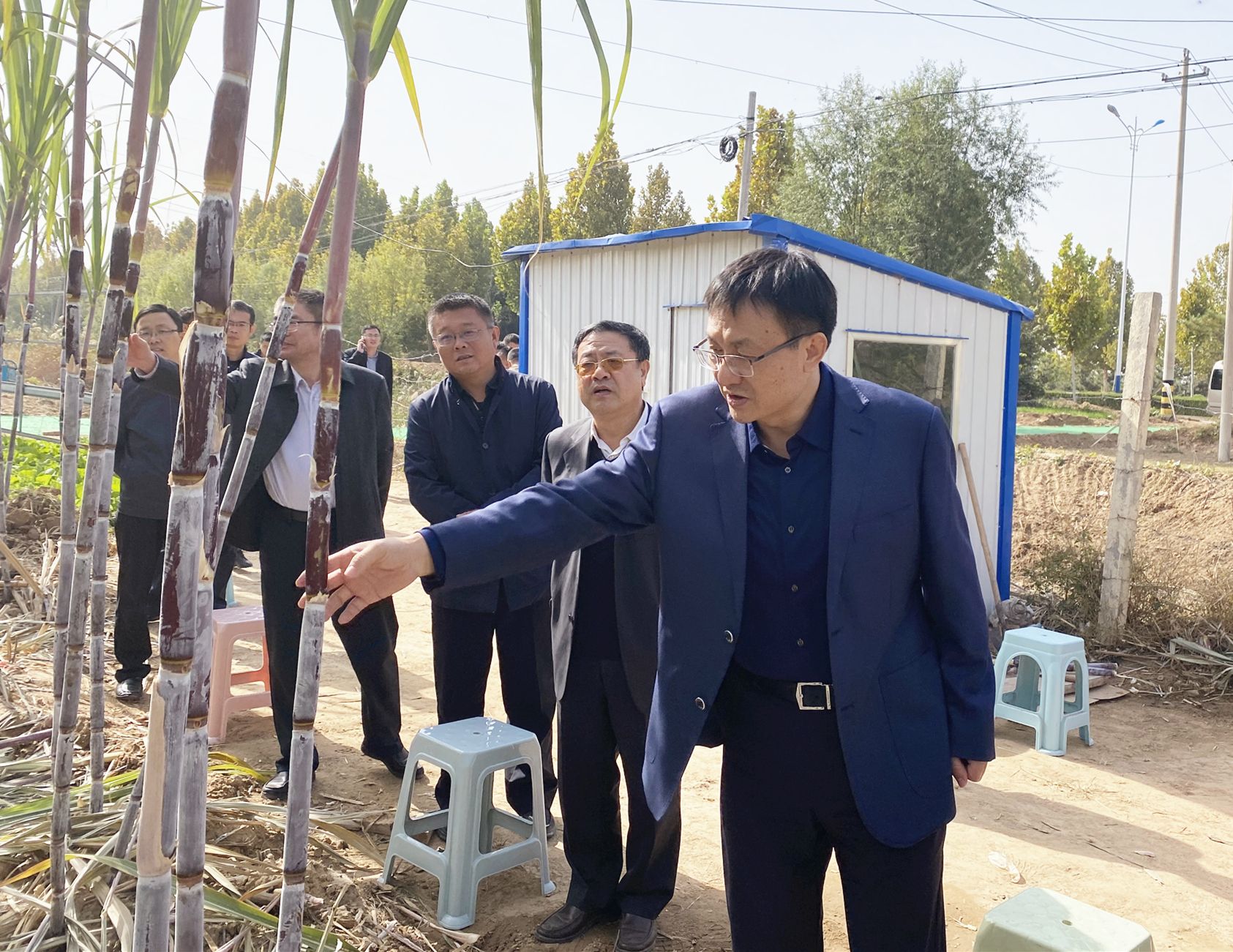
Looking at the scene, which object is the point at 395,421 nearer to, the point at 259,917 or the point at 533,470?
the point at 533,470

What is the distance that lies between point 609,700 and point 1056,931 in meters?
1.40

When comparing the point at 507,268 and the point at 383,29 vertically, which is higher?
the point at 507,268

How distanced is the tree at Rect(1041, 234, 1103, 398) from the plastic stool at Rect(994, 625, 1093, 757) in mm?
29978

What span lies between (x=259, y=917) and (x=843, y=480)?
64.3 inches

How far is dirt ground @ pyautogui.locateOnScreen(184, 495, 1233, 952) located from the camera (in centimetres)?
325

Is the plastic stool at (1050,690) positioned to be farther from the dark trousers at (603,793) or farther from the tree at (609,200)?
the tree at (609,200)

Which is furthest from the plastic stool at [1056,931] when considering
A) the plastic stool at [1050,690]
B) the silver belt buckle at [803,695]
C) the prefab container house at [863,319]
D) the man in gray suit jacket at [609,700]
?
the prefab container house at [863,319]

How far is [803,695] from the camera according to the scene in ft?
6.15

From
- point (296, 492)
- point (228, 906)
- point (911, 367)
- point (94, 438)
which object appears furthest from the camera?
point (911, 367)

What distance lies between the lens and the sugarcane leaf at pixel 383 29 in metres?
1.14

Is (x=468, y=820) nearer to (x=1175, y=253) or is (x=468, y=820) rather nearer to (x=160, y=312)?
(x=160, y=312)

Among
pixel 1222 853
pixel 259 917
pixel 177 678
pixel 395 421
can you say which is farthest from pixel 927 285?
pixel 395 421

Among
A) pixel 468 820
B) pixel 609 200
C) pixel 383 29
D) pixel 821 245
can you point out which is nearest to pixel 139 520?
pixel 468 820

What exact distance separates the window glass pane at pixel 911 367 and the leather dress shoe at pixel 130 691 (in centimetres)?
493
